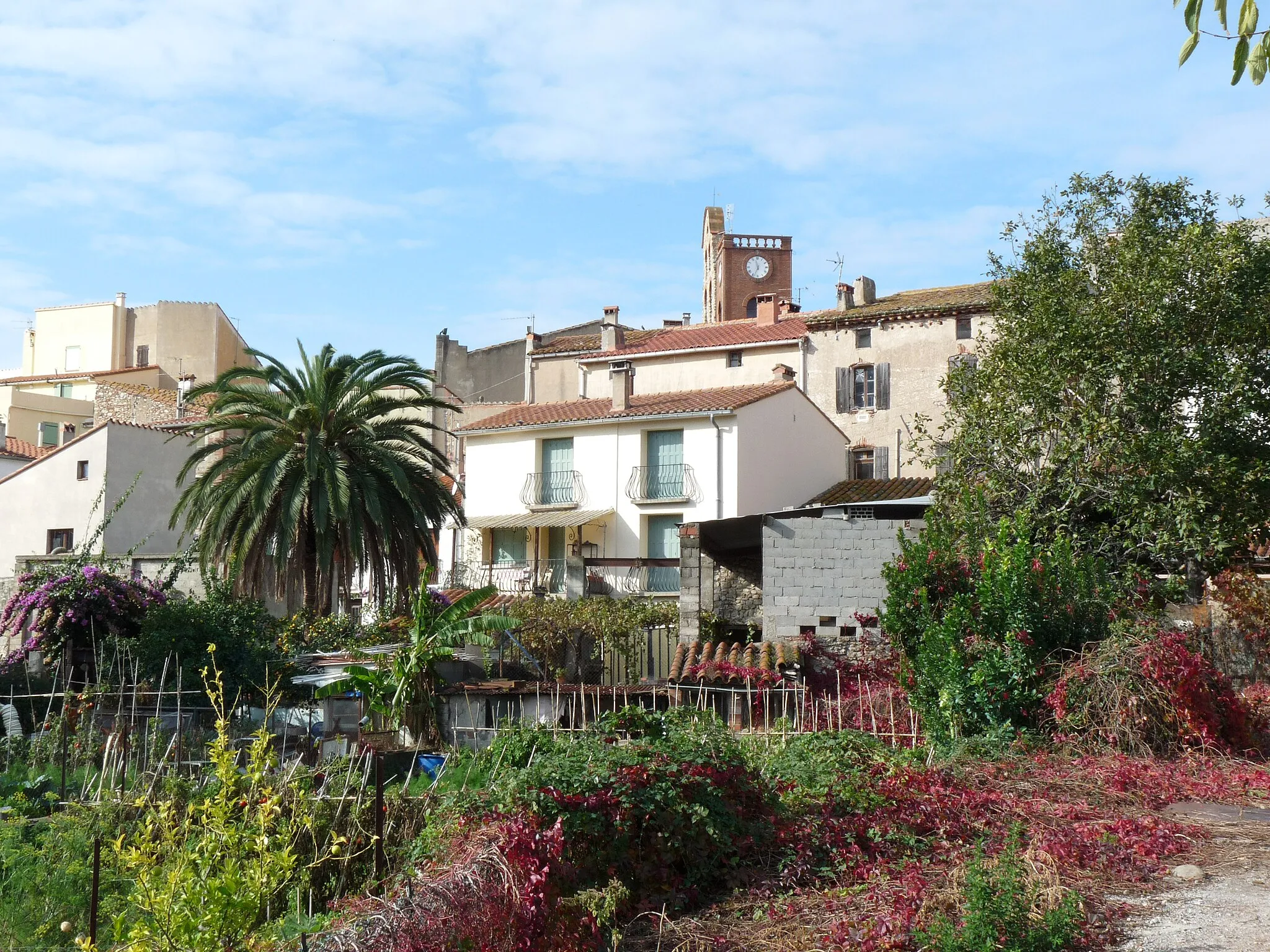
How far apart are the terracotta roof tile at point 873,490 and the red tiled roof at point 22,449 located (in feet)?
94.2

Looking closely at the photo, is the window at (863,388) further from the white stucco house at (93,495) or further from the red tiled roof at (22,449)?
the red tiled roof at (22,449)

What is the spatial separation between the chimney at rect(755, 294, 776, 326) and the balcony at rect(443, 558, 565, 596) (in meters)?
14.5

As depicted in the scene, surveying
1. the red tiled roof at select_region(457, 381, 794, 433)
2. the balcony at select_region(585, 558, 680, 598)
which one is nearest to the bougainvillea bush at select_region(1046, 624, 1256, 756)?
the balcony at select_region(585, 558, 680, 598)

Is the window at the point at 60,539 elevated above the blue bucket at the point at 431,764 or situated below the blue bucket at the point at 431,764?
above

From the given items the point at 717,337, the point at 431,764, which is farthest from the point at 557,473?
the point at 431,764

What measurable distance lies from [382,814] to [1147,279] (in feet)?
54.2

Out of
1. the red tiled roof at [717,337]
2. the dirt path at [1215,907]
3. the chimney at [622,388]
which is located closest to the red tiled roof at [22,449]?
the red tiled roof at [717,337]

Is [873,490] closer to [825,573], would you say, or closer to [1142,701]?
[825,573]

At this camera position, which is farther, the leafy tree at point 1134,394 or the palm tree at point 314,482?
the palm tree at point 314,482

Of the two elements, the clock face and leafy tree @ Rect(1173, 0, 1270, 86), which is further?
the clock face

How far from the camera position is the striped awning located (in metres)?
35.9

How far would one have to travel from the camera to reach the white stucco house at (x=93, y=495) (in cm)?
3409

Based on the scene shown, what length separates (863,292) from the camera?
144 feet

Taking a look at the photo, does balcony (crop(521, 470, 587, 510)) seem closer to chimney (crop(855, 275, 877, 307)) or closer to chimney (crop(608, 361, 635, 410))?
chimney (crop(608, 361, 635, 410))
